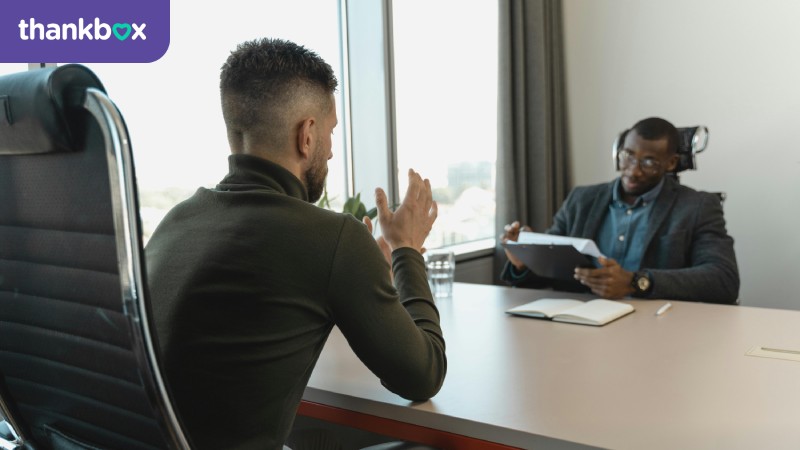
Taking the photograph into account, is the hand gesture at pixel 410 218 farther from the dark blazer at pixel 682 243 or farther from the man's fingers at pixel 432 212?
the dark blazer at pixel 682 243

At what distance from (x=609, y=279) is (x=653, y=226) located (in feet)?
1.76

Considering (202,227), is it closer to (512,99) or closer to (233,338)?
(233,338)

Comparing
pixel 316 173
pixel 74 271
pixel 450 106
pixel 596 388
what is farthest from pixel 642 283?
pixel 450 106

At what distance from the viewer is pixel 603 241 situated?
2844mm

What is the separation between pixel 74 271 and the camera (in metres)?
0.88

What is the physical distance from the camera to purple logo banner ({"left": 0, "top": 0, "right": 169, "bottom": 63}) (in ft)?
7.34

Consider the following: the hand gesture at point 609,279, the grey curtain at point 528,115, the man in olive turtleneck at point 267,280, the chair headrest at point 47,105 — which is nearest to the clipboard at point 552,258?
the hand gesture at point 609,279

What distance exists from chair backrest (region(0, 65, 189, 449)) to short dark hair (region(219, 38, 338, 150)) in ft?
1.37

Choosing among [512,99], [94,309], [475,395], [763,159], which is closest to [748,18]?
[763,159]

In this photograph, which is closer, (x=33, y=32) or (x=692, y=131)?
(x=33, y=32)

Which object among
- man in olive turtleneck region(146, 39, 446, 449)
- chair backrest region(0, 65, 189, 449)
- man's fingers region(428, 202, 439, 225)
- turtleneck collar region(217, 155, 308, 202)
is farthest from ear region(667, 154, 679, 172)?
chair backrest region(0, 65, 189, 449)

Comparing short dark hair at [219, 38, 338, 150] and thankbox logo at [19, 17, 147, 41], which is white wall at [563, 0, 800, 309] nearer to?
thankbox logo at [19, 17, 147, 41]

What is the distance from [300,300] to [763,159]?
3.50 meters

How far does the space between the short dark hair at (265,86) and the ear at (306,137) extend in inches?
1.0
